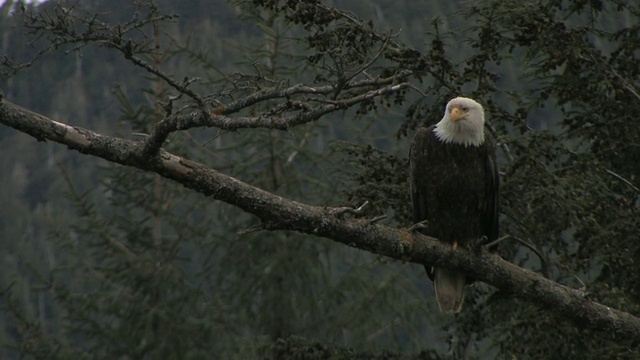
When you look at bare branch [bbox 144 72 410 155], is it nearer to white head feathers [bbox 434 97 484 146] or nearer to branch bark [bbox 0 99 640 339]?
branch bark [bbox 0 99 640 339]

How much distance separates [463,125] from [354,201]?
0.86m

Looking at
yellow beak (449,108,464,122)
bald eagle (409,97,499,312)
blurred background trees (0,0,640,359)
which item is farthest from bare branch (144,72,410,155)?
bald eagle (409,97,499,312)

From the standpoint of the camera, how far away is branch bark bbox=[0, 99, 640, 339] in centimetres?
433

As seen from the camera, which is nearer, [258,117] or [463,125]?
[258,117]

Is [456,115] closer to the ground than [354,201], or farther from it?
farther from it

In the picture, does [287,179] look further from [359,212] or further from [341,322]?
[359,212]

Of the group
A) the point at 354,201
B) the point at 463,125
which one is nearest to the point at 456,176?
the point at 463,125

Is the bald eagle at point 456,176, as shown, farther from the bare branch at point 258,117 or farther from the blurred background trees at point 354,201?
the bare branch at point 258,117

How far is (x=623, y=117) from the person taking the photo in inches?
277

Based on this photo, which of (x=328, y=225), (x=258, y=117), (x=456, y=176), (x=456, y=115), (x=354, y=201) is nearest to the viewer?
(x=258, y=117)

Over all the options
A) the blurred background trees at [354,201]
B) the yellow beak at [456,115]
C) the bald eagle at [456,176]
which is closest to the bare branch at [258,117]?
the blurred background trees at [354,201]

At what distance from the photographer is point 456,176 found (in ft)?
19.8

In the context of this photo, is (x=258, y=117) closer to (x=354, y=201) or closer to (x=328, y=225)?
(x=328, y=225)

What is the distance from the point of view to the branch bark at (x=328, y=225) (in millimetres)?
→ 4332
